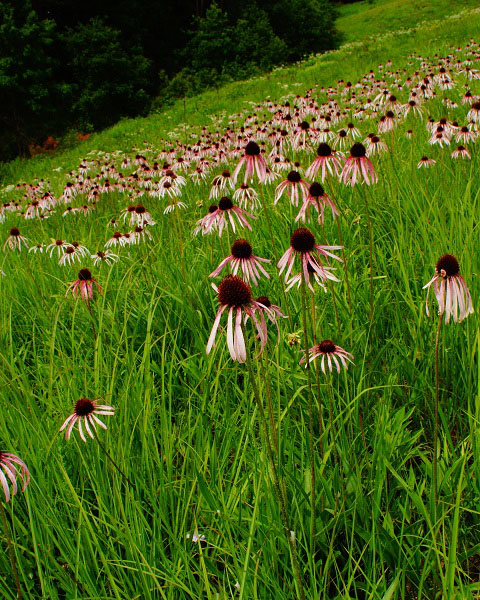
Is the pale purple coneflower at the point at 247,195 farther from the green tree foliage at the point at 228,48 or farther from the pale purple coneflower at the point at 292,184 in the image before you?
the green tree foliage at the point at 228,48

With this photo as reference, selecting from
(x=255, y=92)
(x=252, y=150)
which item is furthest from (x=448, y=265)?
(x=255, y=92)

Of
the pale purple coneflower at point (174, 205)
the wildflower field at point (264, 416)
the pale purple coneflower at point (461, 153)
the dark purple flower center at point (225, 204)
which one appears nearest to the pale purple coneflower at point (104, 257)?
the wildflower field at point (264, 416)

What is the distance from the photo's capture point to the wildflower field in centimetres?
100

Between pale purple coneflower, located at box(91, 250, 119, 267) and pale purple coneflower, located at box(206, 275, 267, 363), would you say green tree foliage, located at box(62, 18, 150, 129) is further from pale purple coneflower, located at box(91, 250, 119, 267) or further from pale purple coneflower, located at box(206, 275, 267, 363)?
pale purple coneflower, located at box(206, 275, 267, 363)

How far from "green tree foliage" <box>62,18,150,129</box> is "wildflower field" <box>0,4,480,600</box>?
1989 cm

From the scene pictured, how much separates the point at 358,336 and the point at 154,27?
29836 mm

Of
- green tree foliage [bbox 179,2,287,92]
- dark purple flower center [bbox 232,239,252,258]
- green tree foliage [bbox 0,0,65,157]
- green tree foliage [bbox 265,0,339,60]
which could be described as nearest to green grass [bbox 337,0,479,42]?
green tree foliage [bbox 265,0,339,60]

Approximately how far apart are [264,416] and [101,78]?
23.0 m

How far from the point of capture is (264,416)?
0.83m

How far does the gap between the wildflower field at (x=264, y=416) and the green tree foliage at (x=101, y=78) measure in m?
19.9

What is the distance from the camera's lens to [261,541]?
1.08 m

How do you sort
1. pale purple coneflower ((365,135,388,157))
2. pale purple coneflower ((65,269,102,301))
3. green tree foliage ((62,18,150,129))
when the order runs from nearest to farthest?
pale purple coneflower ((65,269,102,301)) < pale purple coneflower ((365,135,388,157)) < green tree foliage ((62,18,150,129))

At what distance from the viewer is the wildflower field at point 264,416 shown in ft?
3.28

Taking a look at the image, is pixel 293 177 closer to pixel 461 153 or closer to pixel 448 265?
pixel 448 265
